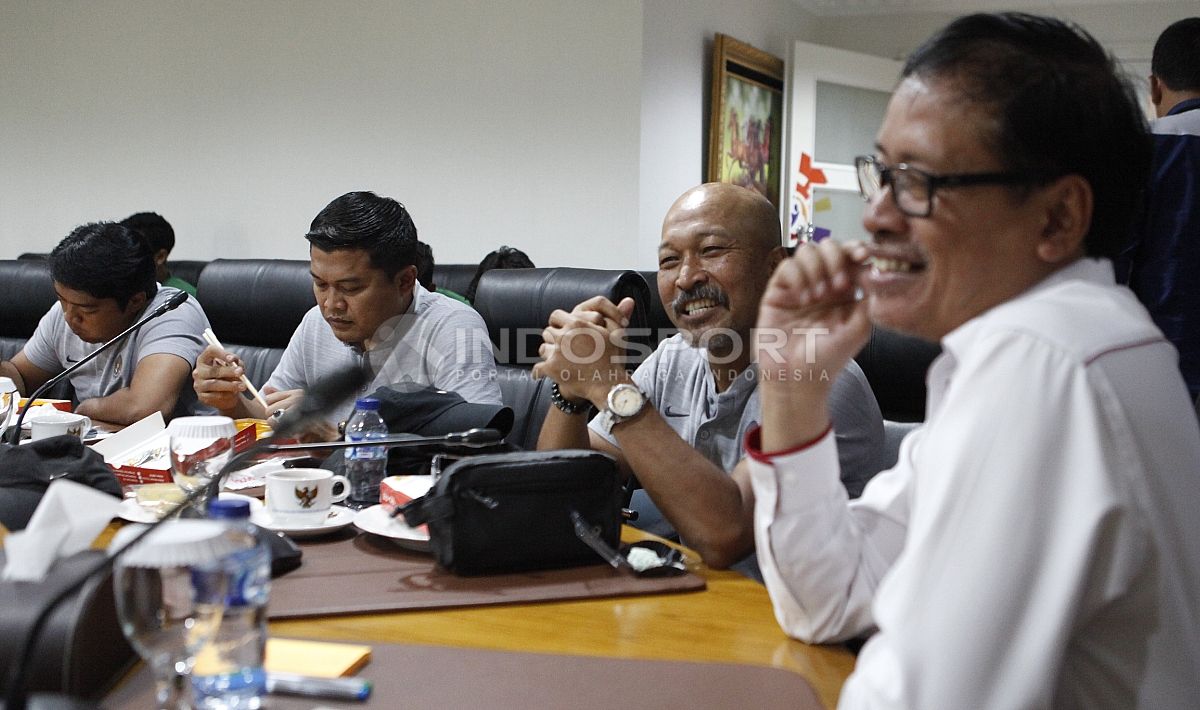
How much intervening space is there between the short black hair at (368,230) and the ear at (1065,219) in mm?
1706

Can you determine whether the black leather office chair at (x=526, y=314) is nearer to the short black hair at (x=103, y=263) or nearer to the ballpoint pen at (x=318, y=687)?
the short black hair at (x=103, y=263)

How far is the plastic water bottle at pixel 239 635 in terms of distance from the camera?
2.55 ft

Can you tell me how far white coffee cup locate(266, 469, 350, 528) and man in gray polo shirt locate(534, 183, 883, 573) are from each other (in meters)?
0.41

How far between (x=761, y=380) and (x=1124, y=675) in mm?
436

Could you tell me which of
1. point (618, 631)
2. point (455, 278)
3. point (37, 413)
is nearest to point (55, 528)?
point (618, 631)

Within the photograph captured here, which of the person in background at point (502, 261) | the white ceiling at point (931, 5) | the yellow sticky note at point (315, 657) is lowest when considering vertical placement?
the yellow sticky note at point (315, 657)

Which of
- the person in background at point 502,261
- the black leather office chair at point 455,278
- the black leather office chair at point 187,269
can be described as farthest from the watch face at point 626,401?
the black leather office chair at point 187,269

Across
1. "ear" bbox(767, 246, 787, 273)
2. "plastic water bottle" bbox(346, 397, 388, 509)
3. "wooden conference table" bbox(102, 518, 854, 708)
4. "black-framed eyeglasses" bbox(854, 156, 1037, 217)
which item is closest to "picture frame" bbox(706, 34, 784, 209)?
"ear" bbox(767, 246, 787, 273)

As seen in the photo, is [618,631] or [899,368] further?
[899,368]

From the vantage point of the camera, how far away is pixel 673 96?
461 centimetres

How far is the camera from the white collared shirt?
669mm

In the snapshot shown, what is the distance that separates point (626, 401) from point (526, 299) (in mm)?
1233

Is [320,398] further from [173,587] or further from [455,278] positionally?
[455,278]

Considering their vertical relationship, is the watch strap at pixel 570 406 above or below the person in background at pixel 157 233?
below
